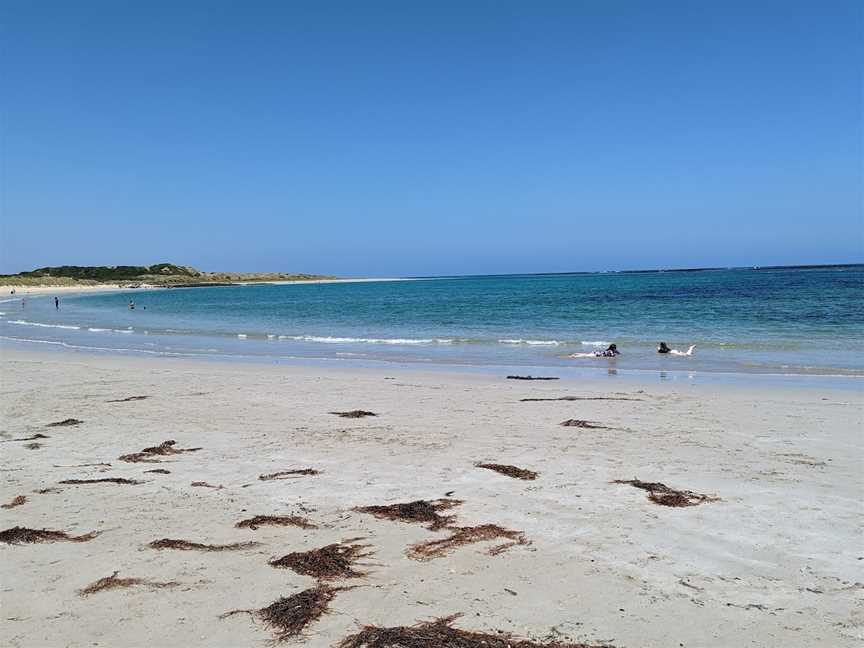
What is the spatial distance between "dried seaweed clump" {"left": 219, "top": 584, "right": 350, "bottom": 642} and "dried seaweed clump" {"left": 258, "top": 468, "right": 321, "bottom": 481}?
306cm

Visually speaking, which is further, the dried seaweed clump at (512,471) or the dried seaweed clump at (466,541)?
the dried seaweed clump at (512,471)

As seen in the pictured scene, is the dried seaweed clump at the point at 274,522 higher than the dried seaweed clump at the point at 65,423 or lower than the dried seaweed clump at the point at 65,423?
higher

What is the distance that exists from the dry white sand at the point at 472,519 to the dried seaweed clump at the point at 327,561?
137mm

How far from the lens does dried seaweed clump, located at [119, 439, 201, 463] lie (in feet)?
27.5

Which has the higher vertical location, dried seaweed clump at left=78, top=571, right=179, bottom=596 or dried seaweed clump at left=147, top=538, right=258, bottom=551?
dried seaweed clump at left=78, top=571, right=179, bottom=596

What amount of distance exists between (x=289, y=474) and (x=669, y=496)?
4524 millimetres

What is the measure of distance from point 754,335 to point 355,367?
17.8 metres

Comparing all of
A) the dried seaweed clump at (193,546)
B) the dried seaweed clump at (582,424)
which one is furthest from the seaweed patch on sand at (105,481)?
the dried seaweed clump at (582,424)

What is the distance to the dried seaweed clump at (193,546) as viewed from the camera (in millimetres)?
5402

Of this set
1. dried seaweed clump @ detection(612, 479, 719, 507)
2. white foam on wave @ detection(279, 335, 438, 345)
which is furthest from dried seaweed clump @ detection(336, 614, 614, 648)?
white foam on wave @ detection(279, 335, 438, 345)

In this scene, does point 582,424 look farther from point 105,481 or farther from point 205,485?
point 105,481

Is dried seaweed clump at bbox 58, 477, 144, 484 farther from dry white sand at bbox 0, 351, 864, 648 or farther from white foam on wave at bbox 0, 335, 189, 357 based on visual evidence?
white foam on wave at bbox 0, 335, 189, 357

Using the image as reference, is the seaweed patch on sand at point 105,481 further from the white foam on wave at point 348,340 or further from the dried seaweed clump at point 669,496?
the white foam on wave at point 348,340

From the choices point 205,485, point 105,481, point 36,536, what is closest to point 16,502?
point 105,481
